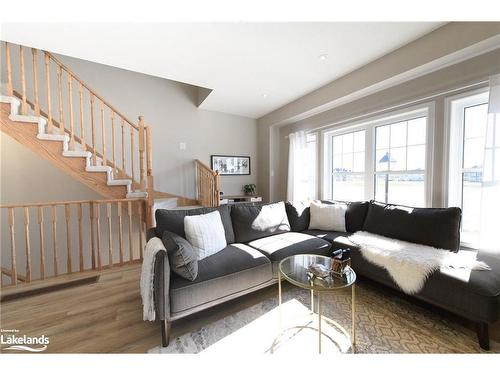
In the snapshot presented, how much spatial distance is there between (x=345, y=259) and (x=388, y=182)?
1908mm

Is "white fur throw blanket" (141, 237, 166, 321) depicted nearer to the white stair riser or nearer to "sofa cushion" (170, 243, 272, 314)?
"sofa cushion" (170, 243, 272, 314)

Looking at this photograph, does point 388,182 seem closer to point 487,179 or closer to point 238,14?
point 487,179

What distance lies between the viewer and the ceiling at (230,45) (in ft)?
6.09

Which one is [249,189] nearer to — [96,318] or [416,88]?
[416,88]

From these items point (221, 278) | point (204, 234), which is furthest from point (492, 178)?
point (204, 234)

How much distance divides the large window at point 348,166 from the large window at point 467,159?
1.03 m

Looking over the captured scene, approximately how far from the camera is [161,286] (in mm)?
1416

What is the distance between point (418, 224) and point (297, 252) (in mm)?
1281

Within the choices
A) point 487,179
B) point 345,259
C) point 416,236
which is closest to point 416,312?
point 416,236

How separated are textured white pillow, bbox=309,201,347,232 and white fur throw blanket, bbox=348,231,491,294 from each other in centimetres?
61

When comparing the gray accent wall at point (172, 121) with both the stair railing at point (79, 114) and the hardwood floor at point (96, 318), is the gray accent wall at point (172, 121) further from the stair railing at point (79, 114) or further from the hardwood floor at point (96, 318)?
the hardwood floor at point (96, 318)

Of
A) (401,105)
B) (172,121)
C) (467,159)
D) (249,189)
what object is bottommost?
(249,189)

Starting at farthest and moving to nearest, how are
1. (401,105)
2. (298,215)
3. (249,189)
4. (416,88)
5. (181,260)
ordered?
(249,189) < (298,215) < (401,105) < (416,88) < (181,260)

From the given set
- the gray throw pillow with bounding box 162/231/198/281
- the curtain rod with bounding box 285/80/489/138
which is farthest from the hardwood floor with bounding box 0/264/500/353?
the curtain rod with bounding box 285/80/489/138
